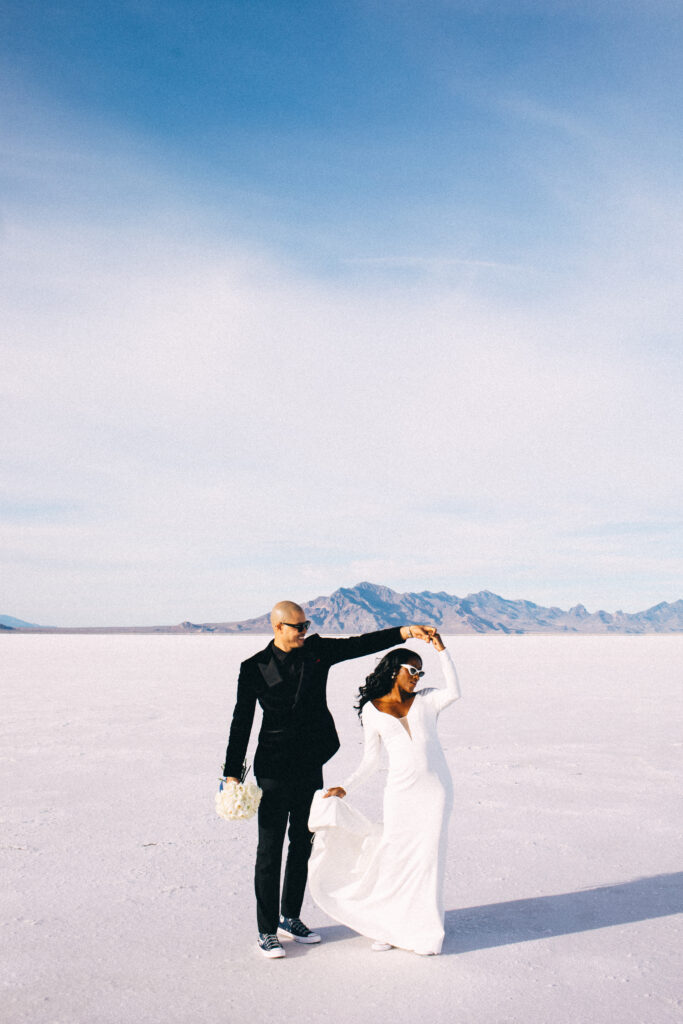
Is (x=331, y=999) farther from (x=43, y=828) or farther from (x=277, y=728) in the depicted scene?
(x=43, y=828)

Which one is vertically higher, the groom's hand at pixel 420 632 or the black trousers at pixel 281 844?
the groom's hand at pixel 420 632

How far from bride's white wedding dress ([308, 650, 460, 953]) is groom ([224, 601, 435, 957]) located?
142 mm

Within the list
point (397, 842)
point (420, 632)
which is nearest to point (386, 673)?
point (420, 632)

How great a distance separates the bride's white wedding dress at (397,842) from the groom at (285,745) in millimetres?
142

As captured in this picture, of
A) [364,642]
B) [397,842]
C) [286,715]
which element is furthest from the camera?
[364,642]

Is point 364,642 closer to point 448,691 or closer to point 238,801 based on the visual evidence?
point 448,691

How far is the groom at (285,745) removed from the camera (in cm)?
449

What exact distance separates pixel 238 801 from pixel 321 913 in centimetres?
125

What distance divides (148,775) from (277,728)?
17.8 ft

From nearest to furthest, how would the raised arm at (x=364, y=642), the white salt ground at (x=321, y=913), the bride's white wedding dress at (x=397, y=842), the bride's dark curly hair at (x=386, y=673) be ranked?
1. the white salt ground at (x=321, y=913)
2. the bride's white wedding dress at (x=397, y=842)
3. the bride's dark curly hair at (x=386, y=673)
4. the raised arm at (x=364, y=642)

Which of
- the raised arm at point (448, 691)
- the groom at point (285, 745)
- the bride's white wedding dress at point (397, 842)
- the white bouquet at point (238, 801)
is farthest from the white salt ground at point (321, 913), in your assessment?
the raised arm at point (448, 691)

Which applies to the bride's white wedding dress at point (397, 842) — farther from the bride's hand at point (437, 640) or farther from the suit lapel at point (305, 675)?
the suit lapel at point (305, 675)

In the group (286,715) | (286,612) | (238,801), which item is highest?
(286,612)

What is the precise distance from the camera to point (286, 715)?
180 inches
